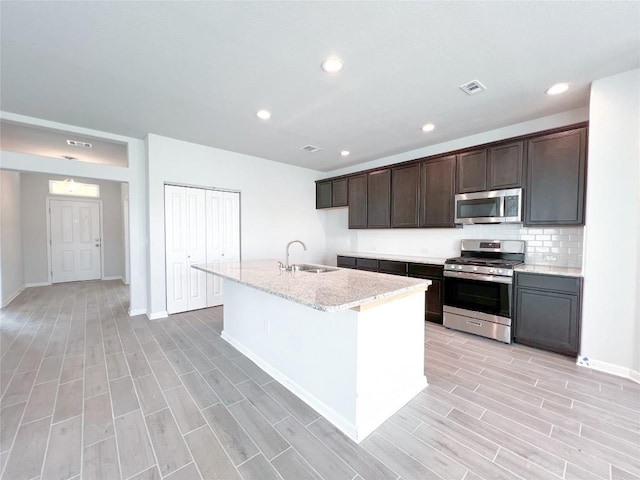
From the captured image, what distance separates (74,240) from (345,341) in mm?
8106

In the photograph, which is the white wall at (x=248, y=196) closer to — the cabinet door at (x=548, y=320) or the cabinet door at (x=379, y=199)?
the cabinet door at (x=379, y=199)

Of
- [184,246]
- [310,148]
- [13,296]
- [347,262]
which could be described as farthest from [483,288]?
[13,296]

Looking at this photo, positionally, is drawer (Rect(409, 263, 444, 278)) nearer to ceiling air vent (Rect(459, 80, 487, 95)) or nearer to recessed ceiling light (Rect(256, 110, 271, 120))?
ceiling air vent (Rect(459, 80, 487, 95))

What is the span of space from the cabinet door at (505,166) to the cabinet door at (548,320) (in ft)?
4.30

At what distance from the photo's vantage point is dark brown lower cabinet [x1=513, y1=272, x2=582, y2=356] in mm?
2654

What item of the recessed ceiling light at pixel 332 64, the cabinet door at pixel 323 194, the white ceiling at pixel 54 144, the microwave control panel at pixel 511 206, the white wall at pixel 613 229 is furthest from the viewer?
the cabinet door at pixel 323 194

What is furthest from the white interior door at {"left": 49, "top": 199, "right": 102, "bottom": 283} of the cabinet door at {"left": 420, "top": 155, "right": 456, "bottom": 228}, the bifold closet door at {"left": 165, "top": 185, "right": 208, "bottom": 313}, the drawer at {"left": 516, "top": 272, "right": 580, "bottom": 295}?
the drawer at {"left": 516, "top": 272, "right": 580, "bottom": 295}

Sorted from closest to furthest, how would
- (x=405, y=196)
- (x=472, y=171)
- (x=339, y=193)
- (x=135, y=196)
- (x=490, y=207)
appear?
1. (x=490, y=207)
2. (x=472, y=171)
3. (x=135, y=196)
4. (x=405, y=196)
5. (x=339, y=193)

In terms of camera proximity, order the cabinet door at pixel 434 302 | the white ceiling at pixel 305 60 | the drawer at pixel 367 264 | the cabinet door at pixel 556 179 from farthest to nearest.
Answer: the drawer at pixel 367 264, the cabinet door at pixel 434 302, the cabinet door at pixel 556 179, the white ceiling at pixel 305 60

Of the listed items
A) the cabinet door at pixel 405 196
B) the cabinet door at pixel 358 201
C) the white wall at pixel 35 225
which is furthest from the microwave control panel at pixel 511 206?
the white wall at pixel 35 225

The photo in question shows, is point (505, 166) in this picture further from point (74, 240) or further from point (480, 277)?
point (74, 240)

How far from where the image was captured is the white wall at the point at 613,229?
7.58 feet

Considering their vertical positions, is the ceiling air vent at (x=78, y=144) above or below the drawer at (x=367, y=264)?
above

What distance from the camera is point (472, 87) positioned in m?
2.51
